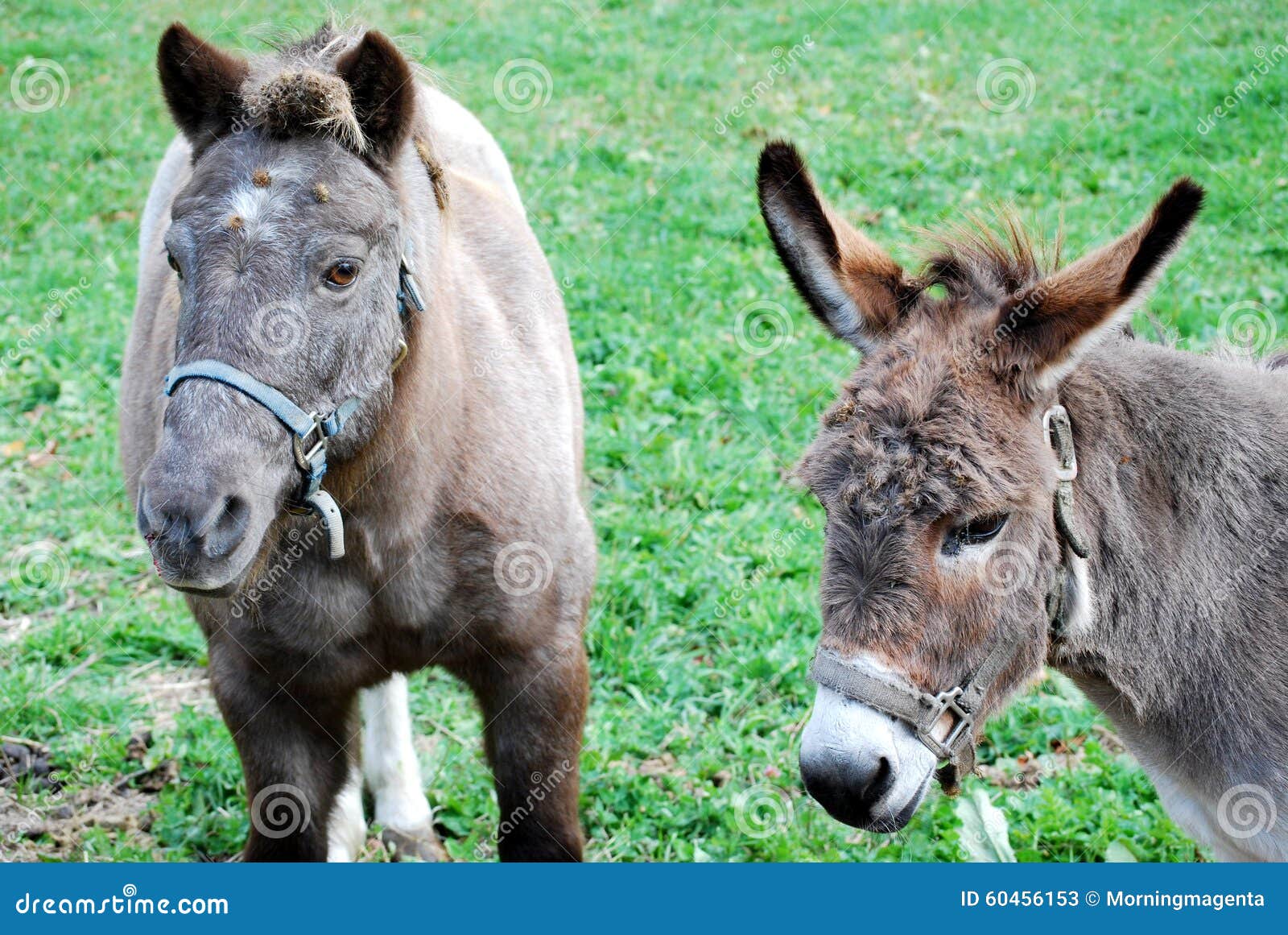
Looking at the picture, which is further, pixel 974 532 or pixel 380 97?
pixel 380 97

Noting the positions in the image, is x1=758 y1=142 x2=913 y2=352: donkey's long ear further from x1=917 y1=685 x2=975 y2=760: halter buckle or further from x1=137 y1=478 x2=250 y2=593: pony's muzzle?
x1=137 y1=478 x2=250 y2=593: pony's muzzle

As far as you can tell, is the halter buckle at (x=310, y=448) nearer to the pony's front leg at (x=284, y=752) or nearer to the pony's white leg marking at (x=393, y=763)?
the pony's front leg at (x=284, y=752)

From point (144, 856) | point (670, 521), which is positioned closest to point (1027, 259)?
point (670, 521)

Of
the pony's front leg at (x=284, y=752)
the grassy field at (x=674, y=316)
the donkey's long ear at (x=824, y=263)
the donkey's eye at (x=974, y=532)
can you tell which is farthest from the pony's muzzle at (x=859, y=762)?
the pony's front leg at (x=284, y=752)

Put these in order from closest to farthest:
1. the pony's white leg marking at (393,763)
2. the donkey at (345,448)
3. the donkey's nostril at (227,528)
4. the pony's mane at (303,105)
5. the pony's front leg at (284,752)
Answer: the donkey's nostril at (227,528)
the donkey at (345,448)
the pony's mane at (303,105)
the pony's front leg at (284,752)
the pony's white leg marking at (393,763)

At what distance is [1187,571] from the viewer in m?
3.31

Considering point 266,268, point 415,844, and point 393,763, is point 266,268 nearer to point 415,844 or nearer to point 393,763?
point 393,763

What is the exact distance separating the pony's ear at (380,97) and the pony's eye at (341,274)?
17.1 inches

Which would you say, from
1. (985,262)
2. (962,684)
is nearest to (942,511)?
(962,684)

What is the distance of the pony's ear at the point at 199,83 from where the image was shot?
3592 millimetres

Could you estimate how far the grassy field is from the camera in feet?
16.4

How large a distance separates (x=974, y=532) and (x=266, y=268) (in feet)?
6.84

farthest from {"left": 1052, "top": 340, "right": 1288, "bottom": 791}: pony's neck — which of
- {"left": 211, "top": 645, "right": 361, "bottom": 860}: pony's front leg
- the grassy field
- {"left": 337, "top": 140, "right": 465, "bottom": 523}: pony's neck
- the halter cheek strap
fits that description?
{"left": 211, "top": 645, "right": 361, "bottom": 860}: pony's front leg

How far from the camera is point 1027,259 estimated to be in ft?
10.8
